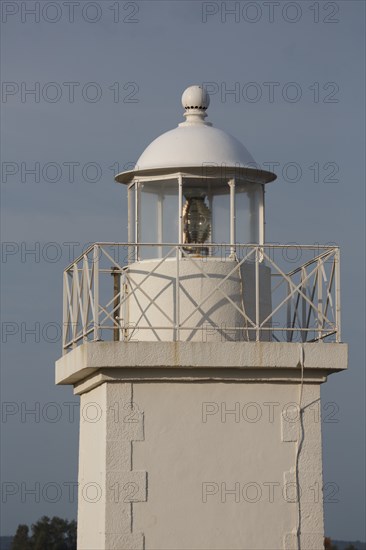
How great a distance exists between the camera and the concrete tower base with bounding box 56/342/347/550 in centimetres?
1727

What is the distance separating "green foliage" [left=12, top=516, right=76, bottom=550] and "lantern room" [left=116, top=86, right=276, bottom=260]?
53921 mm

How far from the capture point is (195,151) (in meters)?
18.0

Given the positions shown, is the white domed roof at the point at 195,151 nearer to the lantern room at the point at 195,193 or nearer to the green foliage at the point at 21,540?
the lantern room at the point at 195,193

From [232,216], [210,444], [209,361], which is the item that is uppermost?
[232,216]

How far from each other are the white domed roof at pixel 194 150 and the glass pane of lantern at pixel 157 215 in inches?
9.5

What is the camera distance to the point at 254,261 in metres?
18.1

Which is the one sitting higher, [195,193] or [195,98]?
[195,98]

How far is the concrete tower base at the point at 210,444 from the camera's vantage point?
1727 cm

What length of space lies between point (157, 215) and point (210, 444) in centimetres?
257

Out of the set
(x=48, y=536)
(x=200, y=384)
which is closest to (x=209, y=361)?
(x=200, y=384)

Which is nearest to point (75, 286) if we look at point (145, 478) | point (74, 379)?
point (74, 379)

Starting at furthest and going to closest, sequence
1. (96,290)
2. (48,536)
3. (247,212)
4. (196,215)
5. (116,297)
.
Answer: (48,536)
(247,212)
(196,215)
(116,297)
(96,290)

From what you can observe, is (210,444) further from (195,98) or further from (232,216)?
(195,98)

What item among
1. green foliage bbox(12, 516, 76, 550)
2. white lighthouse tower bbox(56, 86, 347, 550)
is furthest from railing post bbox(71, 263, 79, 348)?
green foliage bbox(12, 516, 76, 550)
